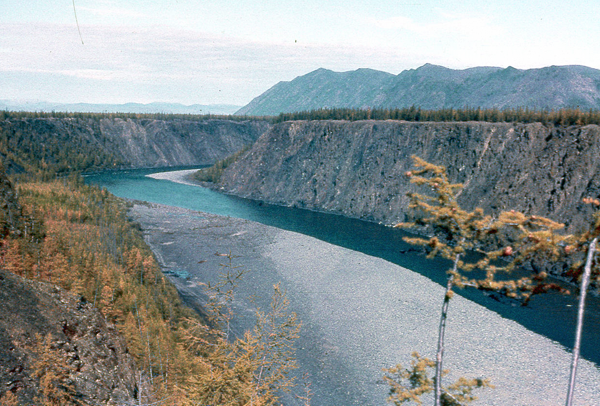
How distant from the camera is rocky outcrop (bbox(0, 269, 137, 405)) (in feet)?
59.3

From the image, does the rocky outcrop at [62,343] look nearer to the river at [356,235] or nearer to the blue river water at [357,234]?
the river at [356,235]

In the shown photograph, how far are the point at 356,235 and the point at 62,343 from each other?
202ft

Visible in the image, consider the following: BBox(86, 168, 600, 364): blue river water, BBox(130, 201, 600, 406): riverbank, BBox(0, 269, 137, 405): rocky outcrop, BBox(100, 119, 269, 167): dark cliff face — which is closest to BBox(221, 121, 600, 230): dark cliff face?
BBox(86, 168, 600, 364): blue river water

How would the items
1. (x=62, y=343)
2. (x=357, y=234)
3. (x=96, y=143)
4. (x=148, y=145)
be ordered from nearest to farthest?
1. (x=62, y=343)
2. (x=357, y=234)
3. (x=96, y=143)
4. (x=148, y=145)

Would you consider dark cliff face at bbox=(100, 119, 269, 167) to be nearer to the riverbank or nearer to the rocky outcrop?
the riverbank

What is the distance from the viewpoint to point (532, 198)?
6631 centimetres

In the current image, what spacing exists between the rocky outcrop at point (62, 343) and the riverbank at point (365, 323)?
8.40m

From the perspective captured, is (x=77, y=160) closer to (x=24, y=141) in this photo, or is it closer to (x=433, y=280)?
(x=24, y=141)

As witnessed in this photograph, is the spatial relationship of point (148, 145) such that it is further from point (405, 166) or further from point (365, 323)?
point (365, 323)

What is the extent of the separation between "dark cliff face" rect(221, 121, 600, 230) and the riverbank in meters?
25.1

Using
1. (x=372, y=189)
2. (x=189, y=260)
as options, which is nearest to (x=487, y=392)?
(x=189, y=260)

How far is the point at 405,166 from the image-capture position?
91.6 metres

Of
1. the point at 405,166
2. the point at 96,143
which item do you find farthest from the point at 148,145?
the point at 405,166

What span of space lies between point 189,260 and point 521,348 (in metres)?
42.9
